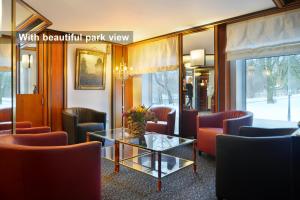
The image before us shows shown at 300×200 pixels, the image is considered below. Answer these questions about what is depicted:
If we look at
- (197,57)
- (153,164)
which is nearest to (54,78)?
(153,164)

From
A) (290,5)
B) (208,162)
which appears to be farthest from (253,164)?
(290,5)

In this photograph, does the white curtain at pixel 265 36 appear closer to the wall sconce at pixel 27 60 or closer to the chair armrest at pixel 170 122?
the chair armrest at pixel 170 122

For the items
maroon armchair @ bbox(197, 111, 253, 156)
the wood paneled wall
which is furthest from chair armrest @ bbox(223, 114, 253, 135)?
the wood paneled wall

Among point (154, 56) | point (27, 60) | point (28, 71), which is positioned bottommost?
point (28, 71)

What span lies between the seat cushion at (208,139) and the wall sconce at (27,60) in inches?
145

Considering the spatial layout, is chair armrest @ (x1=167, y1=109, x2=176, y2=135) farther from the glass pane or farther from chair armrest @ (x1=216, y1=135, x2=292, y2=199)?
chair armrest @ (x1=216, y1=135, x2=292, y2=199)

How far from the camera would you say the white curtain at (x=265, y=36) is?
3.62 meters

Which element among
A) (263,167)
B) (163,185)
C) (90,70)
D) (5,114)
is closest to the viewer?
(263,167)

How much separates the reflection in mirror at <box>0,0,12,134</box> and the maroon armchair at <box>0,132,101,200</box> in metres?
1.27

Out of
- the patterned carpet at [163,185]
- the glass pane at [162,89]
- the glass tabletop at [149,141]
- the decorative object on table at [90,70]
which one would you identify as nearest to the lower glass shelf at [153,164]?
the patterned carpet at [163,185]

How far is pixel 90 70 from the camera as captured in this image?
5605 millimetres

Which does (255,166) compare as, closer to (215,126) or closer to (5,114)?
(215,126)

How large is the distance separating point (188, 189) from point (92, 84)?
12.4 ft

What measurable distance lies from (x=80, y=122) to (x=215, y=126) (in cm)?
291
